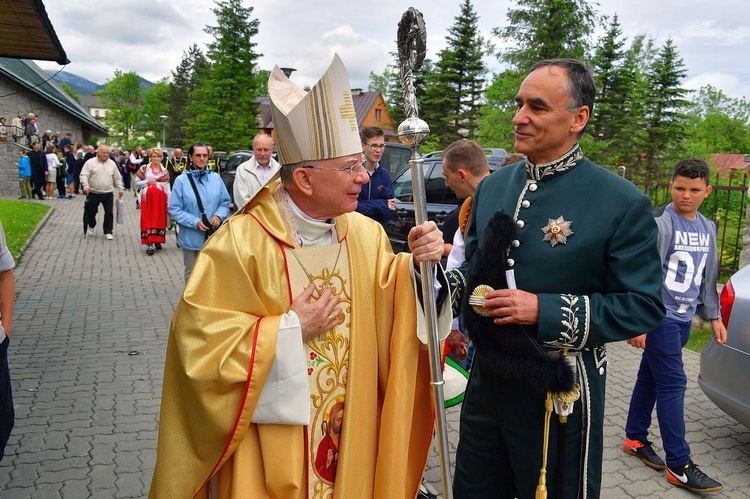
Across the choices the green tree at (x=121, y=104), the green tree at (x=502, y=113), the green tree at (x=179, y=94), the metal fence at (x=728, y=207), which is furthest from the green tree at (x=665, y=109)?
the green tree at (x=121, y=104)

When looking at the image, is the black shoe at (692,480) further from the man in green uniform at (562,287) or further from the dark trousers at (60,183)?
the dark trousers at (60,183)

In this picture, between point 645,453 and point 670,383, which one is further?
point 645,453

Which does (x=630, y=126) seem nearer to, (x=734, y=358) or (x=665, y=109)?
(x=665, y=109)

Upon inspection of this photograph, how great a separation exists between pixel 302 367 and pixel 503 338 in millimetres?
695

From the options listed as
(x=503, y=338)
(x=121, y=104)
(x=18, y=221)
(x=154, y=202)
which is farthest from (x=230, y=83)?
(x=121, y=104)

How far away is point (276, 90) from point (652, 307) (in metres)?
1.50

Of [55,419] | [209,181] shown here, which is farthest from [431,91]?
[55,419]

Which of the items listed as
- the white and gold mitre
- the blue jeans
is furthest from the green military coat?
the blue jeans

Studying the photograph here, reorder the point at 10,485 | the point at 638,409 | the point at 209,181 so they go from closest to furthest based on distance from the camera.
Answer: the point at 10,485
the point at 638,409
the point at 209,181

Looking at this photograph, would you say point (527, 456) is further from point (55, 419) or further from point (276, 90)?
point (55, 419)

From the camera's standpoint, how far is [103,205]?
1366 cm

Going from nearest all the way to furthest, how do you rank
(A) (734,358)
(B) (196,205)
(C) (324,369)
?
(C) (324,369), (A) (734,358), (B) (196,205)

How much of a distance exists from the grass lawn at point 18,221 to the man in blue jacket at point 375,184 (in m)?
7.02

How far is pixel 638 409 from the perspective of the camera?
424 centimetres
